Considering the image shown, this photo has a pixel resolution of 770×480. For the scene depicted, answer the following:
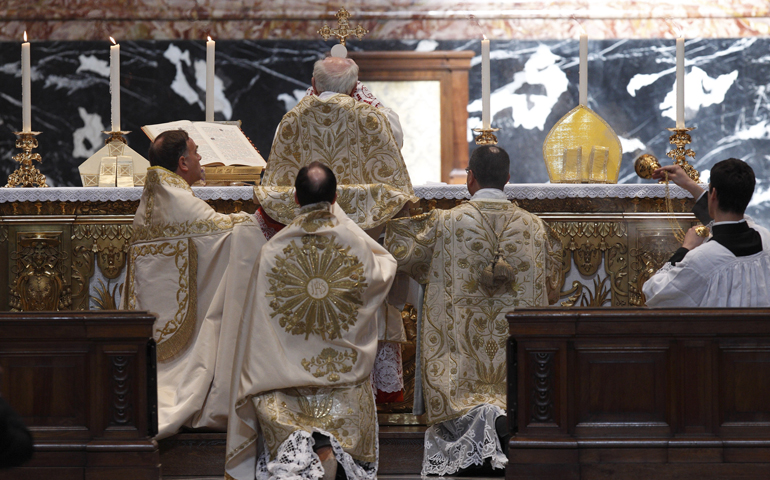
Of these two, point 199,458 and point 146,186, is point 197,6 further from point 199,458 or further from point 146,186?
point 199,458

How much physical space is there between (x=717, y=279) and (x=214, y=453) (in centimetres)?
228

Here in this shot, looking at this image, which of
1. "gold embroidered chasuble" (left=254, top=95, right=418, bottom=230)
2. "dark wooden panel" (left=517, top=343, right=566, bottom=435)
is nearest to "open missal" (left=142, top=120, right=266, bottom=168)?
"gold embroidered chasuble" (left=254, top=95, right=418, bottom=230)

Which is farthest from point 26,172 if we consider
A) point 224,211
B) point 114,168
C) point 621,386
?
point 621,386

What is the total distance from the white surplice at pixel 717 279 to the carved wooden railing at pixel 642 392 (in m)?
0.18

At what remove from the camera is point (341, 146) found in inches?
196

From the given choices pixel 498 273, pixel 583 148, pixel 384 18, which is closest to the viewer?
pixel 498 273

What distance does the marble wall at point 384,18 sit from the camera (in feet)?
27.6

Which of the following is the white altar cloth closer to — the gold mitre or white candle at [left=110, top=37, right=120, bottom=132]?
the gold mitre

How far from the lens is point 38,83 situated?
27.6 ft

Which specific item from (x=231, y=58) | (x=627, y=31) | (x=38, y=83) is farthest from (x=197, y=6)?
(x=627, y=31)

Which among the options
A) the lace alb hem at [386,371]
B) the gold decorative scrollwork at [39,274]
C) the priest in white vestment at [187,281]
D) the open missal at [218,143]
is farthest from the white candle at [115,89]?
the lace alb hem at [386,371]

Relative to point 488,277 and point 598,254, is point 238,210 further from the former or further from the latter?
point 598,254

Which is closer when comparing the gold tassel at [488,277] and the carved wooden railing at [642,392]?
the carved wooden railing at [642,392]

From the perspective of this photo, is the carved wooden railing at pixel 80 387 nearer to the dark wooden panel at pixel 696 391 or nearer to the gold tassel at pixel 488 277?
the gold tassel at pixel 488 277
